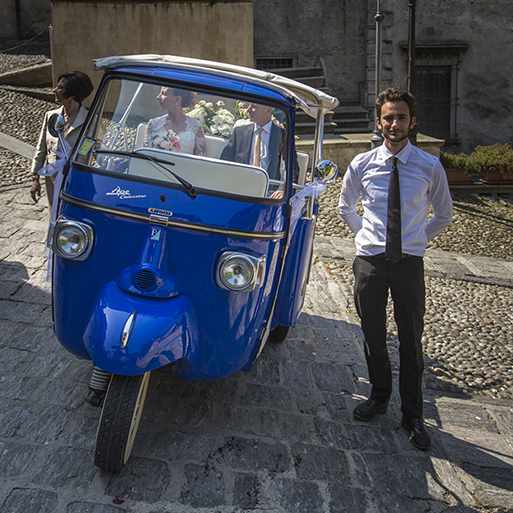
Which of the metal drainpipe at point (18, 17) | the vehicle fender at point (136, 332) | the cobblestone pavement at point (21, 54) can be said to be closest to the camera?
the vehicle fender at point (136, 332)

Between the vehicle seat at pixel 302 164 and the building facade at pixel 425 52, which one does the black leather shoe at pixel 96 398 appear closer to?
the vehicle seat at pixel 302 164

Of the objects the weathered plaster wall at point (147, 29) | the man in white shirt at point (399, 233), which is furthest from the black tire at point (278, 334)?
the weathered plaster wall at point (147, 29)

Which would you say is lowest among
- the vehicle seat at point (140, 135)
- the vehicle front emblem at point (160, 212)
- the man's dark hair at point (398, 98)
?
the vehicle front emblem at point (160, 212)

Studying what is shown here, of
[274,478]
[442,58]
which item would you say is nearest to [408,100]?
[274,478]

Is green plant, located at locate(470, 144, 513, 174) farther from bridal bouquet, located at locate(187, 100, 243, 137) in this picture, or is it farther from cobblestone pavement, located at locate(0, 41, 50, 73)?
cobblestone pavement, located at locate(0, 41, 50, 73)

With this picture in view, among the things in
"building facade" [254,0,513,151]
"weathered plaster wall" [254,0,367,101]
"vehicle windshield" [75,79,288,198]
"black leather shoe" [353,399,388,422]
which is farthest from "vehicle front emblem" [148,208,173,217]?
"weathered plaster wall" [254,0,367,101]

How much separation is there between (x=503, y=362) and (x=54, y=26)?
400 inches

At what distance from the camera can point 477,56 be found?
56.4 ft

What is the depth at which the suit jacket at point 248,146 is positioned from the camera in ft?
13.5

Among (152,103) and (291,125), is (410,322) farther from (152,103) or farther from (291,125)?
(152,103)

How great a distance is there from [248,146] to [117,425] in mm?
1748

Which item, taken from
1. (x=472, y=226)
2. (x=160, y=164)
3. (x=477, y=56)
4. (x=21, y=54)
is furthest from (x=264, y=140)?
(x=21, y=54)

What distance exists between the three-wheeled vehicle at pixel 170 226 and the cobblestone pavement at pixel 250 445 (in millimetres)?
267

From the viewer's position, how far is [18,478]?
3.46 meters
